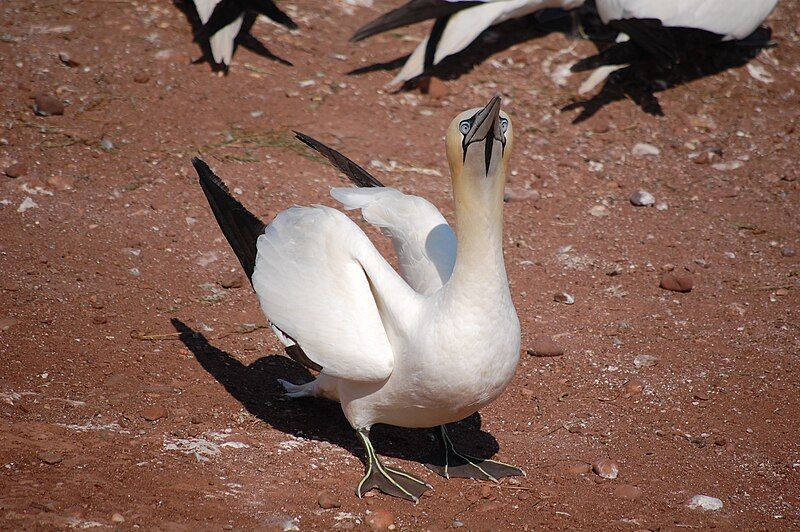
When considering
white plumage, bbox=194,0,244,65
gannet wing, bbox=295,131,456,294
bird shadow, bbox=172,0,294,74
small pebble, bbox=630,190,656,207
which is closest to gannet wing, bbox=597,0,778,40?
small pebble, bbox=630,190,656,207

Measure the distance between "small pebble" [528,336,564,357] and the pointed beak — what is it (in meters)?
1.96

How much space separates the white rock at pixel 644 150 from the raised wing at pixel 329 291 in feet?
13.1

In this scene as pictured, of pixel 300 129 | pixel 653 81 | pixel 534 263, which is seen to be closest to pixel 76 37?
pixel 300 129

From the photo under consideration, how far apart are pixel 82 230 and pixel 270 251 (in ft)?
6.70

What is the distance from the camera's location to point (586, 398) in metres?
5.00

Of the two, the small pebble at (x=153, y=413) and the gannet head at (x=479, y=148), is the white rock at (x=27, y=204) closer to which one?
the small pebble at (x=153, y=413)

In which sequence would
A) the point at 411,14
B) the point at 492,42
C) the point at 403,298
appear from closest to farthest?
the point at 403,298
the point at 411,14
the point at 492,42

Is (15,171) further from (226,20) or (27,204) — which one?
(226,20)

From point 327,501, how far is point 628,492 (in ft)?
4.40

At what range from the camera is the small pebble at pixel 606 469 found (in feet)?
14.3

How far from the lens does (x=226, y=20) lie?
8008mm

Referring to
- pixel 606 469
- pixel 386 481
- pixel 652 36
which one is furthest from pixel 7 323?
pixel 652 36

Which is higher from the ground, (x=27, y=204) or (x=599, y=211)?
(x=599, y=211)

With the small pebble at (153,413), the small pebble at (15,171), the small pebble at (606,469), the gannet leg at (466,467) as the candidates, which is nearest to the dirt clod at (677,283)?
the small pebble at (606,469)
